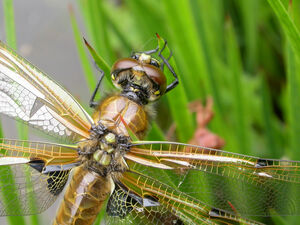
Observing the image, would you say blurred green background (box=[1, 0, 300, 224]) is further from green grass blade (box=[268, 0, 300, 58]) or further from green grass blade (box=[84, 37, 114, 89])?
green grass blade (box=[84, 37, 114, 89])

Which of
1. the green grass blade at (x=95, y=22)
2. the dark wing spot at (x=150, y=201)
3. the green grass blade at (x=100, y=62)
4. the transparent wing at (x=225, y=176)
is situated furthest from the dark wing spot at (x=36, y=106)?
the green grass blade at (x=95, y=22)

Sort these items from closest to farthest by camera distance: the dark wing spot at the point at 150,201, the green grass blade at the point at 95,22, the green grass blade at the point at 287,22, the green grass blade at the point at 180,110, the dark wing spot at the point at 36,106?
1. the green grass blade at the point at 287,22
2. the dark wing spot at the point at 150,201
3. the dark wing spot at the point at 36,106
4. the green grass blade at the point at 180,110
5. the green grass blade at the point at 95,22

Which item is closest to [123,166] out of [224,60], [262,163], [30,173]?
[30,173]

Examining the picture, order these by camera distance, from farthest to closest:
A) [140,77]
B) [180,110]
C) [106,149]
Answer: [180,110] → [140,77] → [106,149]

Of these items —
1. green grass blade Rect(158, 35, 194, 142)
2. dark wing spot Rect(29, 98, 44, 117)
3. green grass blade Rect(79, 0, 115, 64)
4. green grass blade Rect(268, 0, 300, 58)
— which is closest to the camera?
green grass blade Rect(268, 0, 300, 58)

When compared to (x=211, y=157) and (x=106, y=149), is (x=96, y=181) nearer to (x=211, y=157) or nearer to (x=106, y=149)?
(x=106, y=149)

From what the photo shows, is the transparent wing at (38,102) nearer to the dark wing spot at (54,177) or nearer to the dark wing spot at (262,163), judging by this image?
the dark wing spot at (54,177)

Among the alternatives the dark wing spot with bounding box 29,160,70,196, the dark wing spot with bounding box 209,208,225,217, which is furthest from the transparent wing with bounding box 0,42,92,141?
the dark wing spot with bounding box 209,208,225,217
